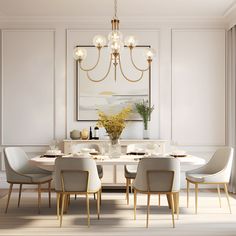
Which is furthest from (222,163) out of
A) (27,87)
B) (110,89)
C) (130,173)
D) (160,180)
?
(27,87)

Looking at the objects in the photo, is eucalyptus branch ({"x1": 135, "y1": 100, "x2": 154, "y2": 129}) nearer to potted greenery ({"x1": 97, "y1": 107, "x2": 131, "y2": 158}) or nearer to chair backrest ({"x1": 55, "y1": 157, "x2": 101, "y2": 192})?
potted greenery ({"x1": 97, "y1": 107, "x2": 131, "y2": 158})

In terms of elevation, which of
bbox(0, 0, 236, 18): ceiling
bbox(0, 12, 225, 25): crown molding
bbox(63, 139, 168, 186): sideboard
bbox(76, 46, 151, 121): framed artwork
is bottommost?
bbox(63, 139, 168, 186): sideboard

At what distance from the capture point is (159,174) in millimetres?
4004

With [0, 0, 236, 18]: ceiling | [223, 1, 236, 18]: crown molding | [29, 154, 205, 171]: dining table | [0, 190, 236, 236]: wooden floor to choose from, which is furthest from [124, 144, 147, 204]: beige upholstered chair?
[223, 1, 236, 18]: crown molding

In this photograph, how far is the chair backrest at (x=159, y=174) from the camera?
3.96 meters

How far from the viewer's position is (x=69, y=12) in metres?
6.16

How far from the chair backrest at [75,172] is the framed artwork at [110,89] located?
8.12ft

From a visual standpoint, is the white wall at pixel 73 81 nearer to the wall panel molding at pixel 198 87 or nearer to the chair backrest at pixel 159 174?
the wall panel molding at pixel 198 87

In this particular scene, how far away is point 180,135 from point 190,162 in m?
2.28

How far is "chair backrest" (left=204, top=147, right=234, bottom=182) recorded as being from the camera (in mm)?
4570

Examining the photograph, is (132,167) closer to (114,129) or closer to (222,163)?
(114,129)

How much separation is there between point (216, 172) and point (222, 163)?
0.47 feet

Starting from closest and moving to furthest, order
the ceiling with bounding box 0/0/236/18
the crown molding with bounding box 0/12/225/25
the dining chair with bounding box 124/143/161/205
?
1. the dining chair with bounding box 124/143/161/205
2. the ceiling with bounding box 0/0/236/18
3. the crown molding with bounding box 0/12/225/25

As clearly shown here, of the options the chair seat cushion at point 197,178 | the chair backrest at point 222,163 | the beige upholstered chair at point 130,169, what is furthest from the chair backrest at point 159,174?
the beige upholstered chair at point 130,169
